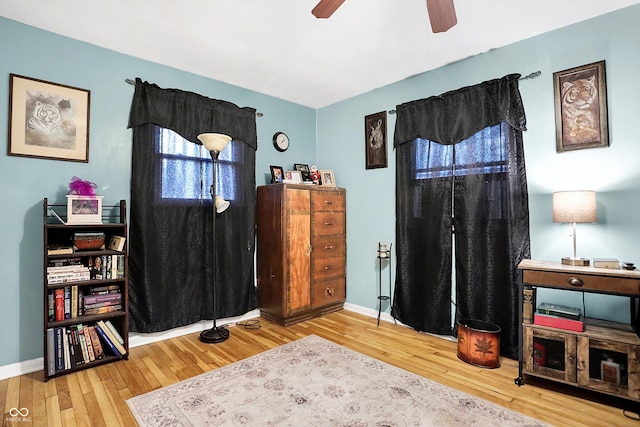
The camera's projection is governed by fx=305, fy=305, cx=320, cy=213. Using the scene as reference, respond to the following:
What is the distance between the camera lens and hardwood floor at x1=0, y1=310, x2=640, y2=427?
73.2 inches

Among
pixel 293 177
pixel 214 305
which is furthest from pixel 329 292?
pixel 293 177

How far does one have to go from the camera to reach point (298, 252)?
11.2 feet

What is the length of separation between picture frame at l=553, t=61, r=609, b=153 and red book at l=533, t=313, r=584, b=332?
51.4 inches

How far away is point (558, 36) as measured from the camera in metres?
2.46

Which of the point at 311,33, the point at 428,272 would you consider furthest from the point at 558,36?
the point at 428,272

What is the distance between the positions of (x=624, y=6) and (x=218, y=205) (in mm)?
3593

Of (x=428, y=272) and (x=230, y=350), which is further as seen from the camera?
(x=428, y=272)

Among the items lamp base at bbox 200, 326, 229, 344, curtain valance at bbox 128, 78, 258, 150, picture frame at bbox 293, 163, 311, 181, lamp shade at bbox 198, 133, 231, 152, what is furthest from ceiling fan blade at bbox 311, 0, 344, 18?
lamp base at bbox 200, 326, 229, 344

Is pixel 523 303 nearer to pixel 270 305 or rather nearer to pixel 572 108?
pixel 572 108

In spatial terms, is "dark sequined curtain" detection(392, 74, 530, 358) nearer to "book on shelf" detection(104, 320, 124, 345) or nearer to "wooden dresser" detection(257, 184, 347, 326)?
"wooden dresser" detection(257, 184, 347, 326)

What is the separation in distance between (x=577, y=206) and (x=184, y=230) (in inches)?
130

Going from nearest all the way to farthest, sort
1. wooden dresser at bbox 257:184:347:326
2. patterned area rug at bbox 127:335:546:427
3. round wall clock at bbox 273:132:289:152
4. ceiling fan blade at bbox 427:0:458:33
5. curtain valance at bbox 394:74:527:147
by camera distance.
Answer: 1. ceiling fan blade at bbox 427:0:458:33
2. patterned area rug at bbox 127:335:546:427
3. curtain valance at bbox 394:74:527:147
4. wooden dresser at bbox 257:184:347:326
5. round wall clock at bbox 273:132:289:152

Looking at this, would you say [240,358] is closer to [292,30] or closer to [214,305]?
[214,305]

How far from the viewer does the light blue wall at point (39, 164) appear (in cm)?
233
